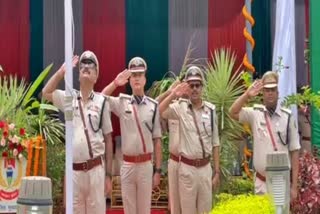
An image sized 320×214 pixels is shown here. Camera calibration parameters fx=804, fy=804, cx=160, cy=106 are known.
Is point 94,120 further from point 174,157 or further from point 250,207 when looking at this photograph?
point 250,207

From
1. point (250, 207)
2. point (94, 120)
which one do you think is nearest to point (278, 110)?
point (94, 120)

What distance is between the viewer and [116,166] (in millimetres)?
9344

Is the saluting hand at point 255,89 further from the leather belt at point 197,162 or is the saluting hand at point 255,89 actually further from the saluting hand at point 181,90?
the leather belt at point 197,162

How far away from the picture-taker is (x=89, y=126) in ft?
22.1

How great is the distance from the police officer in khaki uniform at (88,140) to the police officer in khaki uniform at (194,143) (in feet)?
2.57

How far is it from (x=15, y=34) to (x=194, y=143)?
145 inches

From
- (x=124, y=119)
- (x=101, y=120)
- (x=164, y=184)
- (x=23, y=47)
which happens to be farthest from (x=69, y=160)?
(x=23, y=47)

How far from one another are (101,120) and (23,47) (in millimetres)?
3462

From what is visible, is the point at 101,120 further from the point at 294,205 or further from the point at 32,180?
the point at 32,180

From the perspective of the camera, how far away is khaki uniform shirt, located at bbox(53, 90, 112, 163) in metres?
6.66

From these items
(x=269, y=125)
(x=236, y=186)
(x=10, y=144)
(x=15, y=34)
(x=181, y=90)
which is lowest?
(x=236, y=186)

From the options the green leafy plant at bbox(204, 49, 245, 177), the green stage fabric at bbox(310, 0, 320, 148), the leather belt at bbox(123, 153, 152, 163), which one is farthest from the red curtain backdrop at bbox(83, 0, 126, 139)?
the leather belt at bbox(123, 153, 152, 163)

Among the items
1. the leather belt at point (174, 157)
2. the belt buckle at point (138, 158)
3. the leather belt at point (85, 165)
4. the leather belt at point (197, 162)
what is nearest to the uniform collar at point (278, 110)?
the leather belt at point (197, 162)

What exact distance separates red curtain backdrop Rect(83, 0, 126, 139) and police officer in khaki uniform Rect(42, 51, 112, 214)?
3.25 meters
